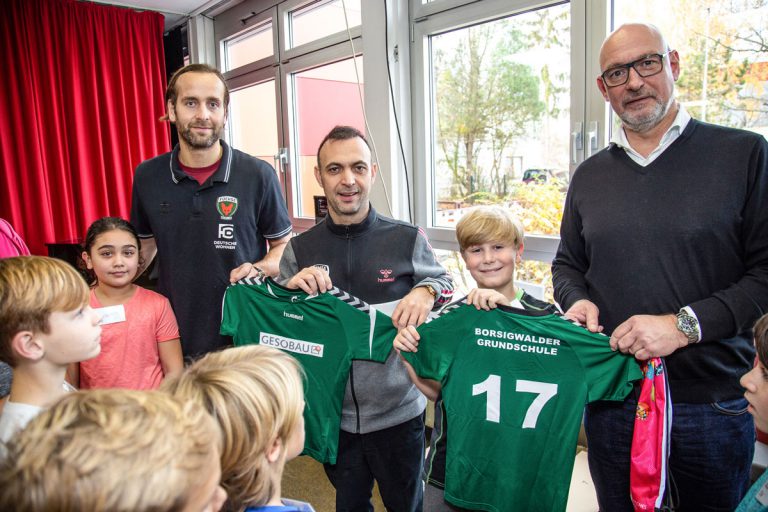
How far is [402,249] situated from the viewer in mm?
1667

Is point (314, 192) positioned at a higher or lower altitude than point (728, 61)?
lower

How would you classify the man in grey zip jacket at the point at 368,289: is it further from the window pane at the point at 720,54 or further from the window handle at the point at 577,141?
the window pane at the point at 720,54

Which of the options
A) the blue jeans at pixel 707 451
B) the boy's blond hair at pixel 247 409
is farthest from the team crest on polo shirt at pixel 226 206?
the blue jeans at pixel 707 451

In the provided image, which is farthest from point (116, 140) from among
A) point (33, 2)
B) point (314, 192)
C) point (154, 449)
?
point (154, 449)

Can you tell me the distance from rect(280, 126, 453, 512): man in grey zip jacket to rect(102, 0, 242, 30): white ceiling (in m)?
3.40

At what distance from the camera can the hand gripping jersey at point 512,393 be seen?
142 cm

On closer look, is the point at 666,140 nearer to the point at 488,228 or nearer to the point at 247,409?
the point at 488,228

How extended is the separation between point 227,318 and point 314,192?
7.87ft

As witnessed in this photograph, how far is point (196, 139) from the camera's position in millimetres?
1962

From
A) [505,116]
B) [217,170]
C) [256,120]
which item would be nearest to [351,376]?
[217,170]

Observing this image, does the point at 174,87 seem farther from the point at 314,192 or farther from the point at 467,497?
the point at 314,192

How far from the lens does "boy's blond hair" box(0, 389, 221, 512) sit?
1.81 ft

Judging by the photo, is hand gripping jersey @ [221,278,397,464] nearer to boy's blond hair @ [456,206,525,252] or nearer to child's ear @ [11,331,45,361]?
boy's blond hair @ [456,206,525,252]

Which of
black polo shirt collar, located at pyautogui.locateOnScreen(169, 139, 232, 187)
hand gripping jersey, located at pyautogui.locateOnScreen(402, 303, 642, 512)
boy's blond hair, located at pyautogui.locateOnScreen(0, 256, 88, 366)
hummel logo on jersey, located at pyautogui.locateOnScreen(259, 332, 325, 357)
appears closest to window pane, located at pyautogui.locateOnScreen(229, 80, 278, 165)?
black polo shirt collar, located at pyautogui.locateOnScreen(169, 139, 232, 187)
